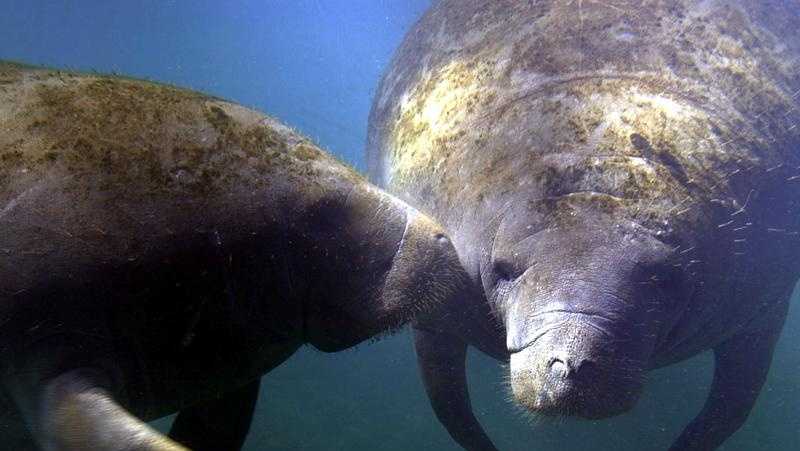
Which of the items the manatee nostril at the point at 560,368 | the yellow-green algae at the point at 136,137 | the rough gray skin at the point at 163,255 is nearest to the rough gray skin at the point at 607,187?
the manatee nostril at the point at 560,368

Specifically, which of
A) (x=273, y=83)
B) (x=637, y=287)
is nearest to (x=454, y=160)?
(x=637, y=287)

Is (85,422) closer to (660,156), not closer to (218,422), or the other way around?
(218,422)

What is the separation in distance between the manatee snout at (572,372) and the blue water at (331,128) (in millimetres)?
363

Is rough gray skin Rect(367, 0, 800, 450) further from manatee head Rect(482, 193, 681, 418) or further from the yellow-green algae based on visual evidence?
the yellow-green algae

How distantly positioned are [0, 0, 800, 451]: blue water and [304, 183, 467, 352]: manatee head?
0.54 meters

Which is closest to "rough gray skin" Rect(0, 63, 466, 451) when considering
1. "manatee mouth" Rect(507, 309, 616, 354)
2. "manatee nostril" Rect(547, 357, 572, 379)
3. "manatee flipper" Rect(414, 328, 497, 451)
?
"manatee mouth" Rect(507, 309, 616, 354)

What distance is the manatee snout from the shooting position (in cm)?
305

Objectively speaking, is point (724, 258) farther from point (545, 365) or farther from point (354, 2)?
point (354, 2)

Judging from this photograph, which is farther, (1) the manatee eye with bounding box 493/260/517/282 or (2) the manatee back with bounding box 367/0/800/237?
(2) the manatee back with bounding box 367/0/800/237

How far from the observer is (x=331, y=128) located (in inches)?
2482

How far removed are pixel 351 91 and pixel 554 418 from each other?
282 feet

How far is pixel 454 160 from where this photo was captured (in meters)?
4.54

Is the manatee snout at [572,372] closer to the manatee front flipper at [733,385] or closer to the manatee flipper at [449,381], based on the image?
the manatee flipper at [449,381]

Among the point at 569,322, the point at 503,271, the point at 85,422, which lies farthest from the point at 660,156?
the point at 85,422
